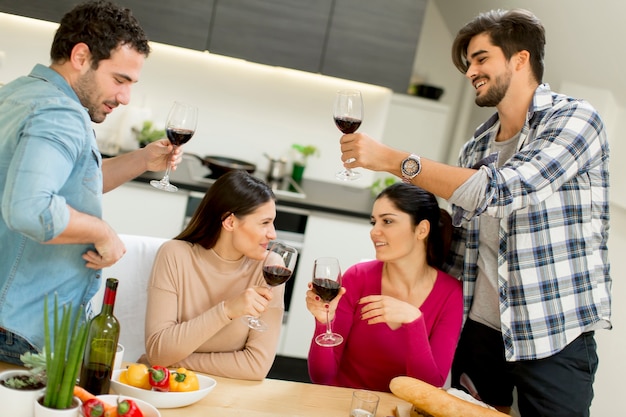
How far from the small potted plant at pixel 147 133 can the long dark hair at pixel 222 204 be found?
6.42 feet

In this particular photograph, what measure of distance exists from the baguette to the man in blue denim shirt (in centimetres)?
80


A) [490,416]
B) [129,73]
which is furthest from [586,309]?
[129,73]

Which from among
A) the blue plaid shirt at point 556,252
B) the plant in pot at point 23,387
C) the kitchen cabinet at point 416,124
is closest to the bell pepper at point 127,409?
the plant in pot at point 23,387

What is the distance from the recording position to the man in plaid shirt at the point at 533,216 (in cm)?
222

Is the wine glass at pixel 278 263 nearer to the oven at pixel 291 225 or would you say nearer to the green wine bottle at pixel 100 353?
the green wine bottle at pixel 100 353

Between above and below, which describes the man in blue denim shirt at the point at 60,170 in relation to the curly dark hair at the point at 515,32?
below

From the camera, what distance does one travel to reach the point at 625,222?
11.8 feet

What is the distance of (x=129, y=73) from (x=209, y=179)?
2242 millimetres

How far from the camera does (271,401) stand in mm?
2006

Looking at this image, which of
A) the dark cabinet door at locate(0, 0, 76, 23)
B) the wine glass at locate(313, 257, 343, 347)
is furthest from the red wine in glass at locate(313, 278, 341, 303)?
the dark cabinet door at locate(0, 0, 76, 23)

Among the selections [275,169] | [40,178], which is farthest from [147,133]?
[40,178]

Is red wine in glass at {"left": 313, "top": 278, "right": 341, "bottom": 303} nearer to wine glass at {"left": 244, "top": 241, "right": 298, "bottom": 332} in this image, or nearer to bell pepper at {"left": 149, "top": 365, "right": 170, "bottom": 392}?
wine glass at {"left": 244, "top": 241, "right": 298, "bottom": 332}

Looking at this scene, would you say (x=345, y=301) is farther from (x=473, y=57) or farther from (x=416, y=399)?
(x=473, y=57)

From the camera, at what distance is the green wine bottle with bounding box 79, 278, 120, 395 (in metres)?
1.73
